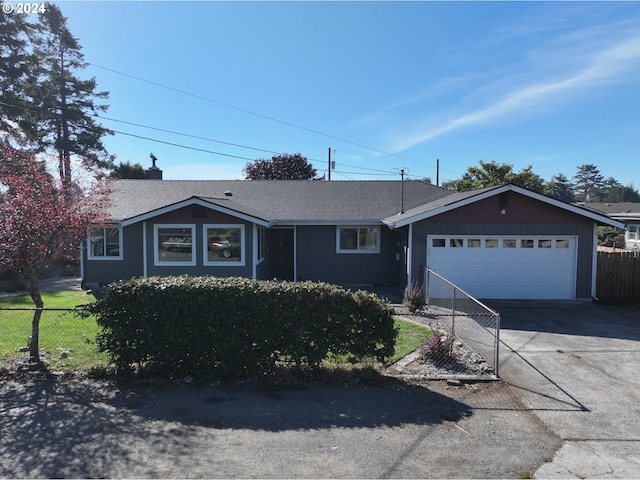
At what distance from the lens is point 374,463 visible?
13.5 ft

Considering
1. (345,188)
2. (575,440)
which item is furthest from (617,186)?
(575,440)

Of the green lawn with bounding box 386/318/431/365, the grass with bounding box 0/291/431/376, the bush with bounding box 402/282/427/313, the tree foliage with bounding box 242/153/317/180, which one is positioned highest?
the tree foliage with bounding box 242/153/317/180

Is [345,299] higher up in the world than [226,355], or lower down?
higher up

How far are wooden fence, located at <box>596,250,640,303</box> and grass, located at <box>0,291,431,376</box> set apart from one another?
A: 24.1 feet

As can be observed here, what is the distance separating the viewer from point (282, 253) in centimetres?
1633

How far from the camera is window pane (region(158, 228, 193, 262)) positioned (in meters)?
13.5

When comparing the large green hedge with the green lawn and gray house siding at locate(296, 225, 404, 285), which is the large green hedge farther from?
gray house siding at locate(296, 225, 404, 285)

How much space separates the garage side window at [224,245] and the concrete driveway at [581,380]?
26.8 ft

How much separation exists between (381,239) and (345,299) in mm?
9333

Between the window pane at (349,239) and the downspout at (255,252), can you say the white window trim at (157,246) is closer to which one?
the downspout at (255,252)

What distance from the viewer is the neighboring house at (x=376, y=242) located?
1264 centimetres

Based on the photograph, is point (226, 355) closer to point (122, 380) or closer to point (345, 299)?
point (122, 380)

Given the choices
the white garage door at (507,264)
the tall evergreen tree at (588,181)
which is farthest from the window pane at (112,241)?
the tall evergreen tree at (588,181)

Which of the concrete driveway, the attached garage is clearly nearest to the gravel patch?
the concrete driveway
